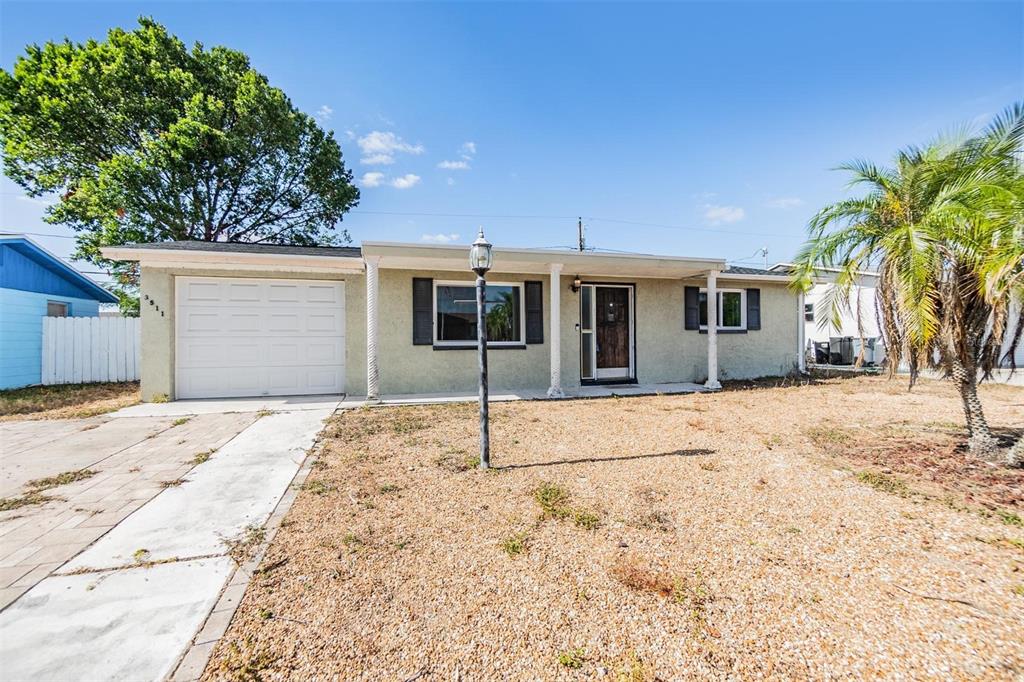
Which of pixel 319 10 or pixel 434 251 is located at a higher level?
pixel 319 10

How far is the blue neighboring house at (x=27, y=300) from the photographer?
907 cm

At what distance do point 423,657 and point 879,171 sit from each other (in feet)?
20.3

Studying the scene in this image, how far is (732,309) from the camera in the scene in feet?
34.7

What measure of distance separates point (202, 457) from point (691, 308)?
9.80 metres

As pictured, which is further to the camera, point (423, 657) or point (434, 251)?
point (434, 251)

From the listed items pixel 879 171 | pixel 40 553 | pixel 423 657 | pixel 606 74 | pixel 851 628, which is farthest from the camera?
pixel 606 74

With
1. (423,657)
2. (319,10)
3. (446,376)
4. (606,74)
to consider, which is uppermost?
(606,74)

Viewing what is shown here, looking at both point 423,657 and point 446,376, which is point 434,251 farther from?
point 423,657

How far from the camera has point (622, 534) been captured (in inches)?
106

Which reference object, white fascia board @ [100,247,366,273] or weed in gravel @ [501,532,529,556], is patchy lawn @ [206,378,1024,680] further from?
white fascia board @ [100,247,366,273]

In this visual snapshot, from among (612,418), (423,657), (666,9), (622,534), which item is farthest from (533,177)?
(423,657)

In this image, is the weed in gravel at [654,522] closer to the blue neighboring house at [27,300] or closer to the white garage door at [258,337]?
the white garage door at [258,337]

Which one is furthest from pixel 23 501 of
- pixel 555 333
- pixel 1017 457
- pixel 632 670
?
pixel 1017 457

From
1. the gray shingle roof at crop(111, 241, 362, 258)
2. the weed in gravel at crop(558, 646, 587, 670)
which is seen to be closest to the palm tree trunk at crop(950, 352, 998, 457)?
the weed in gravel at crop(558, 646, 587, 670)
